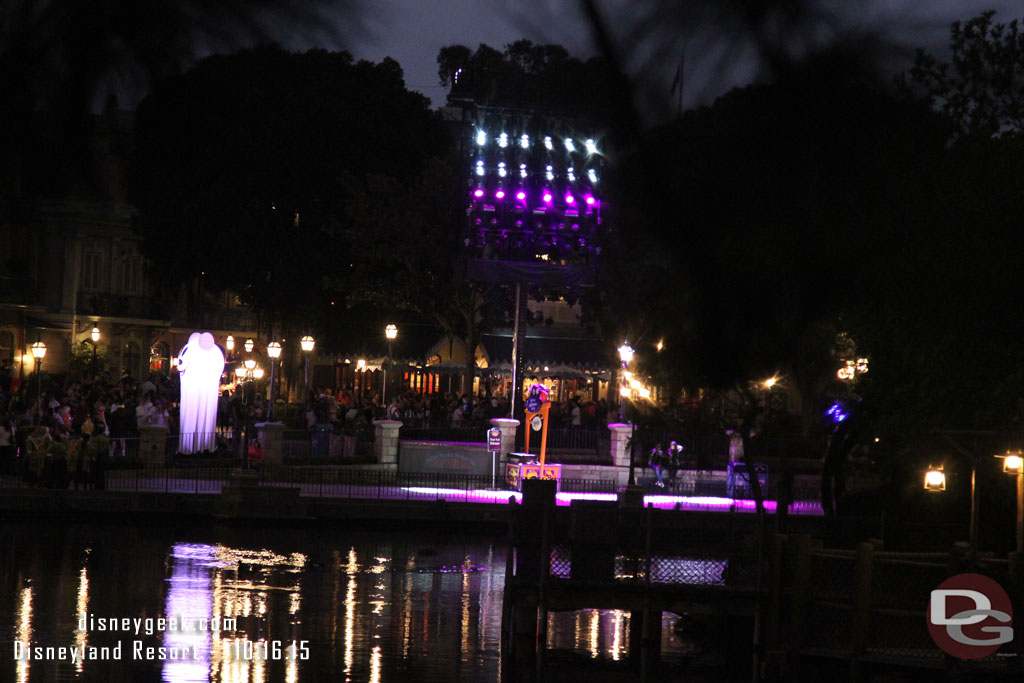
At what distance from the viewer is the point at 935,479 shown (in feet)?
58.8

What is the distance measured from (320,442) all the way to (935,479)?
1955cm

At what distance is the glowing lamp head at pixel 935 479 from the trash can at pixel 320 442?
19.0m

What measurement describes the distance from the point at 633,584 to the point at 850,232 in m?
12.9

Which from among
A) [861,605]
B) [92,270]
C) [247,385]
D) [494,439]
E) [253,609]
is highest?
[247,385]

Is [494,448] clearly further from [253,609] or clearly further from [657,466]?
[253,609]

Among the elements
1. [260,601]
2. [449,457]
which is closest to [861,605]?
[260,601]

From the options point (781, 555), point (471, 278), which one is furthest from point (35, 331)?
point (471, 278)

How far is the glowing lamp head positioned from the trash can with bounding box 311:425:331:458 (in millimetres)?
18993

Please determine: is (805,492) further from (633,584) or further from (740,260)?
(740,260)

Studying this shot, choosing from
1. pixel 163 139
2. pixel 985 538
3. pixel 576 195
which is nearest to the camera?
pixel 163 139

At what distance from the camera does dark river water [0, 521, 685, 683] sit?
14.0m

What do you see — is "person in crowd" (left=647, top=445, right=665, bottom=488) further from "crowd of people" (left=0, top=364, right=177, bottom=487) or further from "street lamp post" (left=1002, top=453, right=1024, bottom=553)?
"street lamp post" (left=1002, top=453, right=1024, bottom=553)

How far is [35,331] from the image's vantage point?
13.2ft

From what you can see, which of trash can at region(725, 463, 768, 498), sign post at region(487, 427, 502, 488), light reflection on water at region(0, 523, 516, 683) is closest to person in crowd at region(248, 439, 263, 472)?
light reflection on water at region(0, 523, 516, 683)
